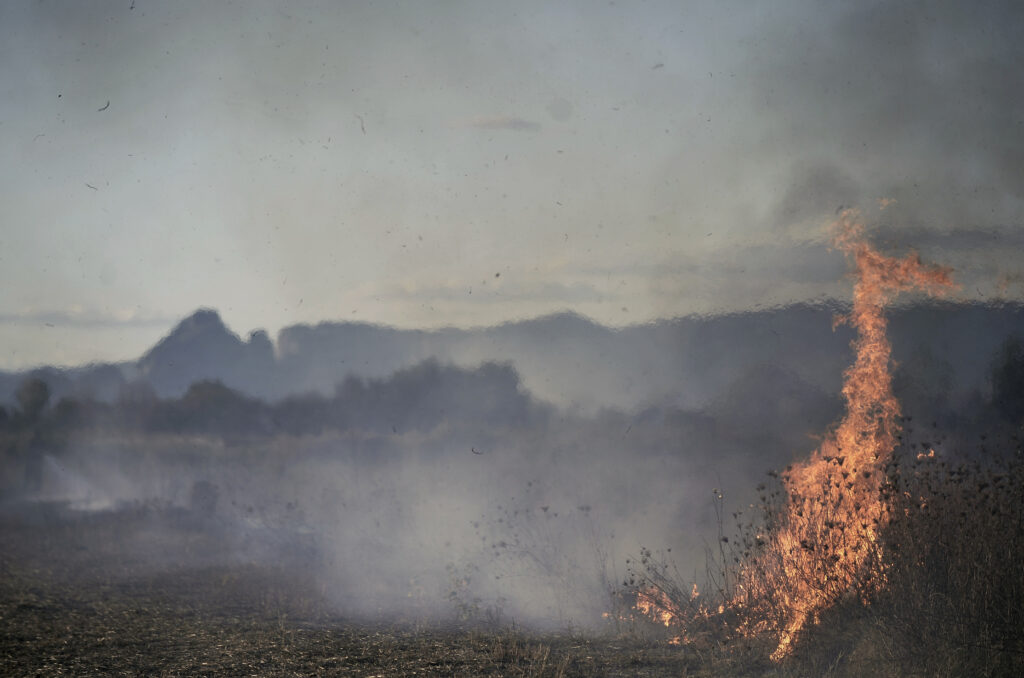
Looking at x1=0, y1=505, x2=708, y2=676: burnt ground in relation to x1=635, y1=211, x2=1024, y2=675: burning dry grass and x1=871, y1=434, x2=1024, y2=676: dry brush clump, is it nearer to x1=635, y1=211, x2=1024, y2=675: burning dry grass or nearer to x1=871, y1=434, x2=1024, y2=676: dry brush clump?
x1=635, y1=211, x2=1024, y2=675: burning dry grass

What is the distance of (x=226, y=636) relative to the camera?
1192 cm

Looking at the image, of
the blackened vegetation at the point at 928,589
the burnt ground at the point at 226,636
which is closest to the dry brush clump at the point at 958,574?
the blackened vegetation at the point at 928,589

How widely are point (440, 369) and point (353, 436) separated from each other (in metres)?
3.99

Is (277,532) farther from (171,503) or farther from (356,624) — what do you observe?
(356,624)

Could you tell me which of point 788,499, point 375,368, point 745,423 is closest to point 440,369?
point 375,368

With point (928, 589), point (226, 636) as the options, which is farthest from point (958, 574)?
point (226, 636)

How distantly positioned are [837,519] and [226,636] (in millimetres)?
8672

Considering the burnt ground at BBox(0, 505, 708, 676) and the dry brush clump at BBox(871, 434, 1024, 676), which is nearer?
the dry brush clump at BBox(871, 434, 1024, 676)

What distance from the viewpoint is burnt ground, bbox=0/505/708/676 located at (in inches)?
389

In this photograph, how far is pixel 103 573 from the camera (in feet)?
59.2

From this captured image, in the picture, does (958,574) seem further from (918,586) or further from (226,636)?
(226,636)

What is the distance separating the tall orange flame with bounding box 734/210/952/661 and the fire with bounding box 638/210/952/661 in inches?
0.5

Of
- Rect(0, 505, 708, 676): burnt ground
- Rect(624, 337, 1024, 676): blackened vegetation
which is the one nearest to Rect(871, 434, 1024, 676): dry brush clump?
Rect(624, 337, 1024, 676): blackened vegetation

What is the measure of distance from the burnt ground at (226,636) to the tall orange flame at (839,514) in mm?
1318
